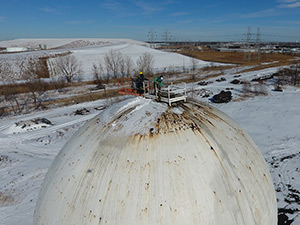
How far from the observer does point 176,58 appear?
8106 centimetres

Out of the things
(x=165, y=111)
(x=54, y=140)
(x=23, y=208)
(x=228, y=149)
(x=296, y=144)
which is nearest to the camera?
(x=228, y=149)

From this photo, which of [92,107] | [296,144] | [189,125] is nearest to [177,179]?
[189,125]

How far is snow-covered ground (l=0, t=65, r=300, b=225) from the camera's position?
46.2 ft

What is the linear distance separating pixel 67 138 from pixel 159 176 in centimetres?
2042

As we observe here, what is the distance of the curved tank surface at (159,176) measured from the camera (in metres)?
4.45

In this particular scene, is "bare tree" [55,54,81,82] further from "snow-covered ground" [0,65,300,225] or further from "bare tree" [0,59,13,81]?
"snow-covered ground" [0,65,300,225]

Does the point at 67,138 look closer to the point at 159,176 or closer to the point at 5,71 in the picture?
the point at 159,176

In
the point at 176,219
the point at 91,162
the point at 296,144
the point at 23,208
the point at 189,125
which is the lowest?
the point at 23,208

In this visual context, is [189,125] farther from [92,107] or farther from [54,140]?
[92,107]

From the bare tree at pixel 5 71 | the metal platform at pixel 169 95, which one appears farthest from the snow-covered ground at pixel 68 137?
the bare tree at pixel 5 71

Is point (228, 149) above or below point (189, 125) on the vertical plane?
below

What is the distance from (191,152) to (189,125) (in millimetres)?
774

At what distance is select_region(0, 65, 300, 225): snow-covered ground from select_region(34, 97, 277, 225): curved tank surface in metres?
9.73

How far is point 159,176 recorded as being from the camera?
4602 millimetres
